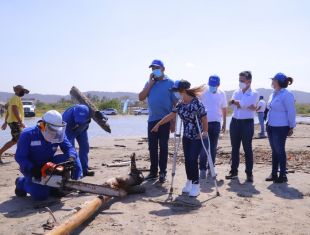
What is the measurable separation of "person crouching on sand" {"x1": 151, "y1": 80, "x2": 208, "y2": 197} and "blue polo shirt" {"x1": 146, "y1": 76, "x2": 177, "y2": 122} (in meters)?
0.92

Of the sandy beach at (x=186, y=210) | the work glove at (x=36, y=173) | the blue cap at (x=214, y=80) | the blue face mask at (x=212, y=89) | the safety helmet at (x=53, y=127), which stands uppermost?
the blue cap at (x=214, y=80)

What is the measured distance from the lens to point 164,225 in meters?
5.19

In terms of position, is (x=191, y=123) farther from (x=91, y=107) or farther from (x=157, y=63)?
(x=91, y=107)

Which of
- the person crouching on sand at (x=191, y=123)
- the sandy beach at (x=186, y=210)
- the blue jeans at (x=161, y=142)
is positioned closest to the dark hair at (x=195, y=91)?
the person crouching on sand at (x=191, y=123)

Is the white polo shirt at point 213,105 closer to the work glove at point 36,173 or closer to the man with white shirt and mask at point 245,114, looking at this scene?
the man with white shirt and mask at point 245,114

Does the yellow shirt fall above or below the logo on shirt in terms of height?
above

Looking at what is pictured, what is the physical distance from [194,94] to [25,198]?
3061 millimetres

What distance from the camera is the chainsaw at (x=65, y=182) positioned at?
19.6ft

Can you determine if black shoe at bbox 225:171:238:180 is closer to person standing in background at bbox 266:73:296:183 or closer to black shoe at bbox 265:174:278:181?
black shoe at bbox 265:174:278:181

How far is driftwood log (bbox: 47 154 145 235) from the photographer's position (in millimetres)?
4597

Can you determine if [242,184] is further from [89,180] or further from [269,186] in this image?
[89,180]

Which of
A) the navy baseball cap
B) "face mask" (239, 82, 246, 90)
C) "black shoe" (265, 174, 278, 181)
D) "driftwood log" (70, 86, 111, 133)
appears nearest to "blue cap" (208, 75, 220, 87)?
"face mask" (239, 82, 246, 90)

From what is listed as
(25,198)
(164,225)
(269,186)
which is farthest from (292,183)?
(25,198)

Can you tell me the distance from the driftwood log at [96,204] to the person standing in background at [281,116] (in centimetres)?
259
